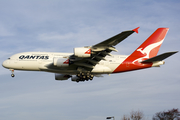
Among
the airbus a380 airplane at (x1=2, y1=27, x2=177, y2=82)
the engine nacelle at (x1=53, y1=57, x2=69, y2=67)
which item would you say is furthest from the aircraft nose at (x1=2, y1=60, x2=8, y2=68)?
the engine nacelle at (x1=53, y1=57, x2=69, y2=67)

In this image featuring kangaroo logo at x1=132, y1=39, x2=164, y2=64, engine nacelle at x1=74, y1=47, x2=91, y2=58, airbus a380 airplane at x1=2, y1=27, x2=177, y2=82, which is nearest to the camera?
engine nacelle at x1=74, y1=47, x2=91, y2=58

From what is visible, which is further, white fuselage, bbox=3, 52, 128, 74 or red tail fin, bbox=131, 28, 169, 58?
red tail fin, bbox=131, 28, 169, 58

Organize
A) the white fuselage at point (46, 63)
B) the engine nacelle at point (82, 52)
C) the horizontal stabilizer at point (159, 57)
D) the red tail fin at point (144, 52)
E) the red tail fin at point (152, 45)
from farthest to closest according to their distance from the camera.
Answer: the red tail fin at point (152, 45) < the red tail fin at point (144, 52) < the white fuselage at point (46, 63) < the horizontal stabilizer at point (159, 57) < the engine nacelle at point (82, 52)

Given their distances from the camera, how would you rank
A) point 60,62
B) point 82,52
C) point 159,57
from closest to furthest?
point 82,52 < point 60,62 < point 159,57

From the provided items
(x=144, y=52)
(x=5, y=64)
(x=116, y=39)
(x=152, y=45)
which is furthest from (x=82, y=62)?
(x=152, y=45)

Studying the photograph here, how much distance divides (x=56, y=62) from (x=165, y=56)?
48.7 ft

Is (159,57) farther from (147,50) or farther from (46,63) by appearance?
(46,63)

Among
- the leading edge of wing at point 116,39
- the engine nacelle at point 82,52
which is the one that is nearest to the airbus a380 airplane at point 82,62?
the engine nacelle at point 82,52

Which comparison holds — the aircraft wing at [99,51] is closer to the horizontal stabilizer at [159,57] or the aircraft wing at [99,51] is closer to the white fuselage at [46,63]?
the white fuselage at [46,63]

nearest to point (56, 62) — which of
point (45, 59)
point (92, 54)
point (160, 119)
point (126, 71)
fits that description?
point (45, 59)

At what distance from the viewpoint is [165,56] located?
33.3 m

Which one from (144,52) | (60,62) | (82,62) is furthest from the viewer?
(144,52)

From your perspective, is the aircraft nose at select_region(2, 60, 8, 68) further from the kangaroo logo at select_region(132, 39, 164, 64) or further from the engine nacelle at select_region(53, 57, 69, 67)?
the kangaroo logo at select_region(132, 39, 164, 64)

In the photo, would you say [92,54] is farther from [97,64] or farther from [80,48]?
[97,64]
